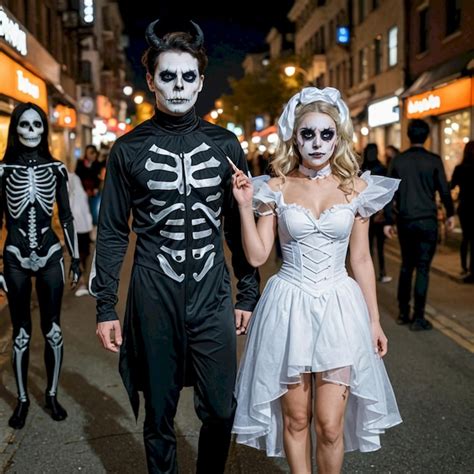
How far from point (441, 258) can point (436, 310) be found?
434 centimetres

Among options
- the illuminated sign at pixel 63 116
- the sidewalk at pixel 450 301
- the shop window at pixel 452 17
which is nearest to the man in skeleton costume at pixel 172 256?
the sidewalk at pixel 450 301

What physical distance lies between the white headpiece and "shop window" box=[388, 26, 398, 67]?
23.4 metres

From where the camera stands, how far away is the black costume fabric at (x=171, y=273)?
328 cm

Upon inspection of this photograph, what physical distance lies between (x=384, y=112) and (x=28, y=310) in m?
22.2

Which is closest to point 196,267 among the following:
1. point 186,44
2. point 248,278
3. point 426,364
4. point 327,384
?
point 248,278

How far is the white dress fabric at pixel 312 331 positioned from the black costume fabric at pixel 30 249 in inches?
82.2

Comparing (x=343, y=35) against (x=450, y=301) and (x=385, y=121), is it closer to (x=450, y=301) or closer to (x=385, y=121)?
(x=385, y=121)

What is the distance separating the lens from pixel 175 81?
3275mm

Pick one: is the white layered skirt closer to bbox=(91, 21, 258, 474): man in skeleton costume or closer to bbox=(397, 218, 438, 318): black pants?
bbox=(91, 21, 258, 474): man in skeleton costume

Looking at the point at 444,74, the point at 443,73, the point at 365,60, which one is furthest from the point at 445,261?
the point at 365,60

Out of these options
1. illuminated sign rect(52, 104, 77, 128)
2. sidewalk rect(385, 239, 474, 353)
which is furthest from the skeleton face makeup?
illuminated sign rect(52, 104, 77, 128)

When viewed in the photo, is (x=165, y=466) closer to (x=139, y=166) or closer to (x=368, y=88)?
(x=139, y=166)

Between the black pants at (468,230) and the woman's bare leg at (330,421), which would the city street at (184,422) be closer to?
the woman's bare leg at (330,421)

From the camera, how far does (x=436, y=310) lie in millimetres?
8773
